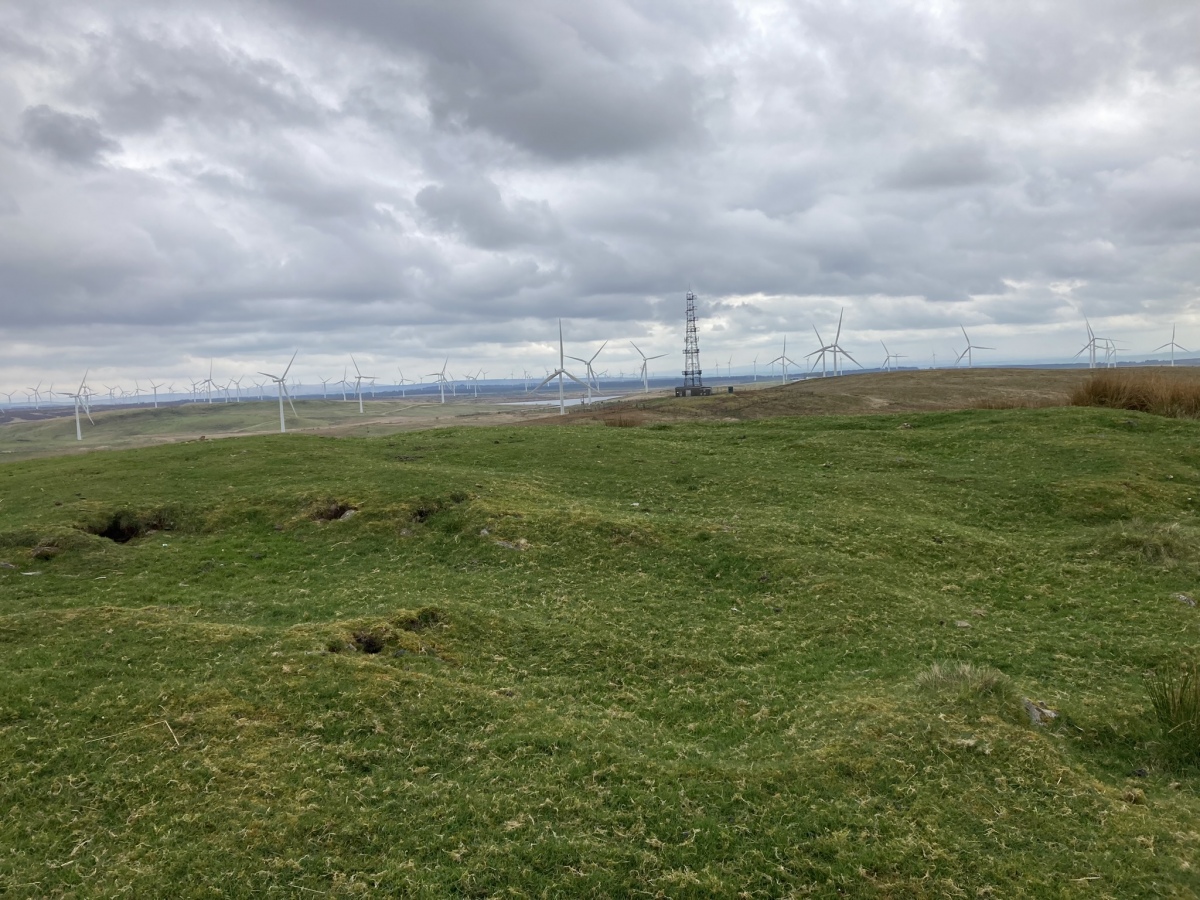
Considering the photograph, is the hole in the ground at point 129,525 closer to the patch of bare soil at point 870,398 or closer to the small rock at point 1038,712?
the small rock at point 1038,712

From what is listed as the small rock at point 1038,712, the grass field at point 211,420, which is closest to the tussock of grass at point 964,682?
the small rock at point 1038,712

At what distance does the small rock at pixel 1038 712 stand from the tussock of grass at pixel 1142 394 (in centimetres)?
Answer: 2609

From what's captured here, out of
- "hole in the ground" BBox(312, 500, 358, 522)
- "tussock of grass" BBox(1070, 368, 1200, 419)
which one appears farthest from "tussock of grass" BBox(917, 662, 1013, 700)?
"tussock of grass" BBox(1070, 368, 1200, 419)

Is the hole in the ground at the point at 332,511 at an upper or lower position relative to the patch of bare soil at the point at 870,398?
lower

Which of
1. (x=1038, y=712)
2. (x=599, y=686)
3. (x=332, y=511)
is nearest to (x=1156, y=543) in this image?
(x=1038, y=712)

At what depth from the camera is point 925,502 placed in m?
17.8

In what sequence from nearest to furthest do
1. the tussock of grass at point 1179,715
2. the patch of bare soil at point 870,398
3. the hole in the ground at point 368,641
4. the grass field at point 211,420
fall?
the tussock of grass at point 1179,715 < the hole in the ground at point 368,641 < the patch of bare soil at point 870,398 < the grass field at point 211,420

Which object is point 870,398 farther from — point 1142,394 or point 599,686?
point 599,686

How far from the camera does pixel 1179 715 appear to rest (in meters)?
7.93

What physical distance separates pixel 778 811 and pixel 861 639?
478cm

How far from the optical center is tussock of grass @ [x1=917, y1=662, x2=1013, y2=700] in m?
8.34

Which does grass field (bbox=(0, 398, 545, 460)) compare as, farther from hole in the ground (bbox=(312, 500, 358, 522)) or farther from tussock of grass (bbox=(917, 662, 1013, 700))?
tussock of grass (bbox=(917, 662, 1013, 700))

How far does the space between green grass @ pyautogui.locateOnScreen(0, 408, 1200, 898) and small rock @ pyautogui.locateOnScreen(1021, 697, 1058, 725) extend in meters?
0.18

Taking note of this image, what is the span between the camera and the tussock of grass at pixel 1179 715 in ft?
25.0
